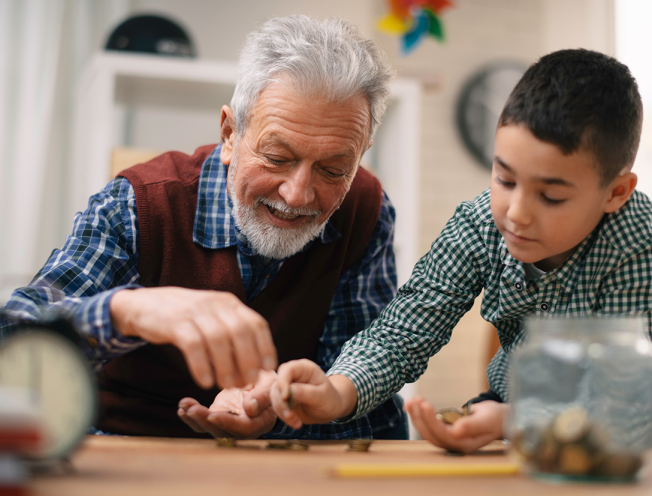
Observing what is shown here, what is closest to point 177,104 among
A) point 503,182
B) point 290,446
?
point 503,182

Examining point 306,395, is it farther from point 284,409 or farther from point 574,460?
point 574,460

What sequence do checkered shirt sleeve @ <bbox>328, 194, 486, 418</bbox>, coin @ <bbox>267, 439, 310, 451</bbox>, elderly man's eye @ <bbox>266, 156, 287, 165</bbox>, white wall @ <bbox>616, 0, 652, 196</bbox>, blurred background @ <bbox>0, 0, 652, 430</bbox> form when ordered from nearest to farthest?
coin @ <bbox>267, 439, 310, 451</bbox> < checkered shirt sleeve @ <bbox>328, 194, 486, 418</bbox> < elderly man's eye @ <bbox>266, 156, 287, 165</bbox> < blurred background @ <bbox>0, 0, 652, 430</bbox> < white wall @ <bbox>616, 0, 652, 196</bbox>

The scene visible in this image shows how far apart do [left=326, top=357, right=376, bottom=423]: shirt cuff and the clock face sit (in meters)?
0.49

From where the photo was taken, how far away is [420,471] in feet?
2.09

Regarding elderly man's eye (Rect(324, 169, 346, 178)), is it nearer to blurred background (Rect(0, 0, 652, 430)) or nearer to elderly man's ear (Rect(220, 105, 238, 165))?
elderly man's ear (Rect(220, 105, 238, 165))

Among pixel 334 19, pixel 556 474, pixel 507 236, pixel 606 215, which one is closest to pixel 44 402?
pixel 556 474

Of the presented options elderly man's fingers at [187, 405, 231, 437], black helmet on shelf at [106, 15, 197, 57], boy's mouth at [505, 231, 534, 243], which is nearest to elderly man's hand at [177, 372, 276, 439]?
elderly man's fingers at [187, 405, 231, 437]

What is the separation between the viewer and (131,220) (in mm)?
1258

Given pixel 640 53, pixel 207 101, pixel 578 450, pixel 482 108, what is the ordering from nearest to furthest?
pixel 578 450, pixel 207 101, pixel 640 53, pixel 482 108

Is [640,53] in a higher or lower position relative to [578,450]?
higher

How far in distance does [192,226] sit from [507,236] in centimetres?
67

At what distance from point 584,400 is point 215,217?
3.05ft

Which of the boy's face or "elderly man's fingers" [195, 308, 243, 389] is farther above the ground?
the boy's face

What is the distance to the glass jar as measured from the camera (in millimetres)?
582
